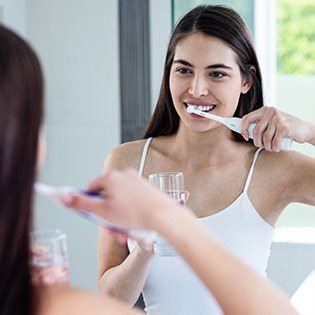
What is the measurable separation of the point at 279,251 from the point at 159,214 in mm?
2376

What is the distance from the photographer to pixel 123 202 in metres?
0.91

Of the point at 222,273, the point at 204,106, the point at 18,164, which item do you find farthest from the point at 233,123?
the point at 18,164

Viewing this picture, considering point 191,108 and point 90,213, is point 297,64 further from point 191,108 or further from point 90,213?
point 90,213

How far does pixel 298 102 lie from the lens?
11.1ft

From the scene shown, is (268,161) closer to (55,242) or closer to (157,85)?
(55,242)

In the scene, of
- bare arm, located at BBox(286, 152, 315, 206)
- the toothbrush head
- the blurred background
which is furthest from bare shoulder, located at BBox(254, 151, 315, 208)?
the blurred background

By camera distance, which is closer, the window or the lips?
the lips

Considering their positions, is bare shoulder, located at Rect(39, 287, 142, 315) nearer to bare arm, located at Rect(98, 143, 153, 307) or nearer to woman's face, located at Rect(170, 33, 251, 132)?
bare arm, located at Rect(98, 143, 153, 307)

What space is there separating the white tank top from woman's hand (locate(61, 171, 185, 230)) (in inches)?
32.3

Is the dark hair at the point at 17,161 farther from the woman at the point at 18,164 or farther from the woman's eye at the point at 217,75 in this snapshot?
the woman's eye at the point at 217,75

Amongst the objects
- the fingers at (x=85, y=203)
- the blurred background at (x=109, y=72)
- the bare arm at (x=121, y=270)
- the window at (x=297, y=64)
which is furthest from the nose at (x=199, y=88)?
the window at (x=297, y=64)

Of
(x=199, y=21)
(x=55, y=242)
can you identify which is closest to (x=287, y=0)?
(x=199, y=21)

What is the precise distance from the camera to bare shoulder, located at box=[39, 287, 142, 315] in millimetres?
895

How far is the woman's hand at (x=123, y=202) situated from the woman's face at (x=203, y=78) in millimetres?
920
